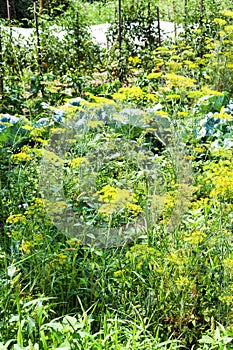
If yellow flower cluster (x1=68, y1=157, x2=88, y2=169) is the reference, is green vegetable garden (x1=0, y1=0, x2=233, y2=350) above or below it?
below

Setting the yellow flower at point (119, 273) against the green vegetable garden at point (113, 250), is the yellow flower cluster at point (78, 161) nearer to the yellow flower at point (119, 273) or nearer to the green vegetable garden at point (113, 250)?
the green vegetable garden at point (113, 250)

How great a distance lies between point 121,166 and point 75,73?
8.68 ft

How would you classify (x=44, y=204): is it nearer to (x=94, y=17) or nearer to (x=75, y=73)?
(x=75, y=73)

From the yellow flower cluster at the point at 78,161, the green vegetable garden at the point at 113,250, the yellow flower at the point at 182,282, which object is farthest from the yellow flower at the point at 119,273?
the yellow flower cluster at the point at 78,161

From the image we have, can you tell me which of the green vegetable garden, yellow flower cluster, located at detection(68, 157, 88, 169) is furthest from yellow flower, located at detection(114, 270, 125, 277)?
yellow flower cluster, located at detection(68, 157, 88, 169)

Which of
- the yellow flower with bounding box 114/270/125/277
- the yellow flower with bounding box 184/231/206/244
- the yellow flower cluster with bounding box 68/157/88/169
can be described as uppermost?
the yellow flower cluster with bounding box 68/157/88/169

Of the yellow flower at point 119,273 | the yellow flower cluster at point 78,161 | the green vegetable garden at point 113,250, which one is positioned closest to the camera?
the green vegetable garden at point 113,250

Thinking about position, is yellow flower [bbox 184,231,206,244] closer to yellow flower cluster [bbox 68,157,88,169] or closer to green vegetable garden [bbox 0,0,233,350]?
green vegetable garden [bbox 0,0,233,350]

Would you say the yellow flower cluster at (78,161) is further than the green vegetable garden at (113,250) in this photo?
Yes

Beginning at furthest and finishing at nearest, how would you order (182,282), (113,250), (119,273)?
1. (113,250)
2. (119,273)
3. (182,282)

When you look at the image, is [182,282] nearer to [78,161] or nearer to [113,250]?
[113,250]

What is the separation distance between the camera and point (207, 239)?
9.27 feet

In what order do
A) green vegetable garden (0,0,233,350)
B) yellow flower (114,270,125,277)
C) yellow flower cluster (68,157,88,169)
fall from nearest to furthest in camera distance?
1. green vegetable garden (0,0,233,350)
2. yellow flower (114,270,125,277)
3. yellow flower cluster (68,157,88,169)

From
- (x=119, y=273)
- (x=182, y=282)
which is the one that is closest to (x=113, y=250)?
(x=119, y=273)
